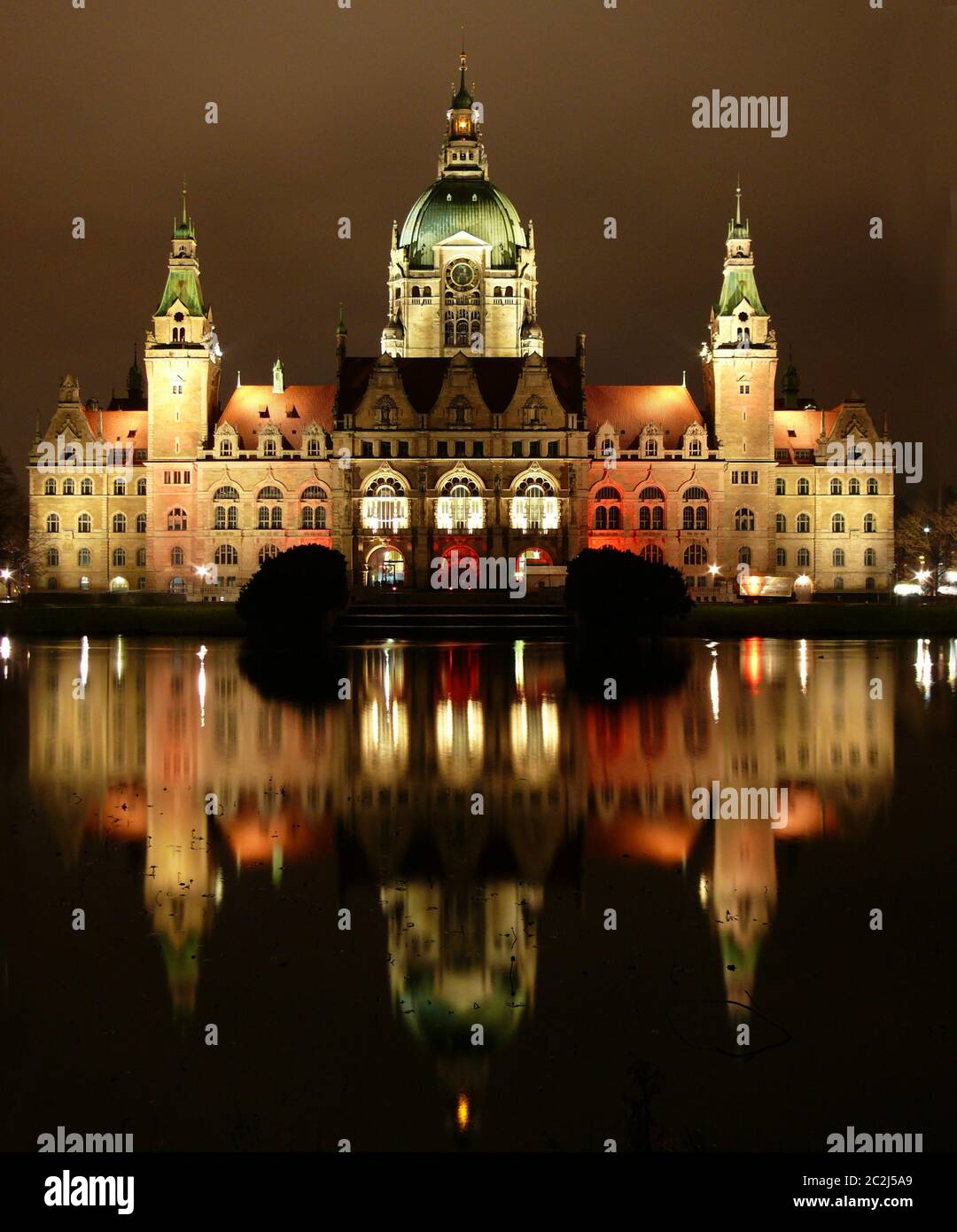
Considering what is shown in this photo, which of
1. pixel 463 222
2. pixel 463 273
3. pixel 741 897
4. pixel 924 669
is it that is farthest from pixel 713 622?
pixel 463 222

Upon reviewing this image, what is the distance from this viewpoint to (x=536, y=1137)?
697cm

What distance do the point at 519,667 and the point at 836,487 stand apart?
65.1 metres

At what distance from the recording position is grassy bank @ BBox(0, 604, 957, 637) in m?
54.2

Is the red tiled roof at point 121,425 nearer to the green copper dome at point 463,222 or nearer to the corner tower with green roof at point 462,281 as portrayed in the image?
the corner tower with green roof at point 462,281

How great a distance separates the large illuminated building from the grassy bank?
25022mm

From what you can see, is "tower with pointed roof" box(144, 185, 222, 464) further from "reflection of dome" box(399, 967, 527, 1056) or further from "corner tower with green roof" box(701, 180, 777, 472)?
"reflection of dome" box(399, 967, 527, 1056)

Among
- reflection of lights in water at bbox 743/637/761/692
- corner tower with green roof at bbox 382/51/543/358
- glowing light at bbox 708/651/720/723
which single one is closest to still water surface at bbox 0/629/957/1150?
glowing light at bbox 708/651/720/723

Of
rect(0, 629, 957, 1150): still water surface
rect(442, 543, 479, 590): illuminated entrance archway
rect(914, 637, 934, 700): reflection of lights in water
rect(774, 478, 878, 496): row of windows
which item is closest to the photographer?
rect(0, 629, 957, 1150): still water surface

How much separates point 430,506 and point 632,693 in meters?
60.7

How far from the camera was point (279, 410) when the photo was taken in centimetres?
9538

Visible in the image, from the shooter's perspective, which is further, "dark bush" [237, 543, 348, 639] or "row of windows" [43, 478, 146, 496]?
"row of windows" [43, 478, 146, 496]

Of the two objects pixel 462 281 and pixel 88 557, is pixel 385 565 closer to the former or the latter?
pixel 88 557
